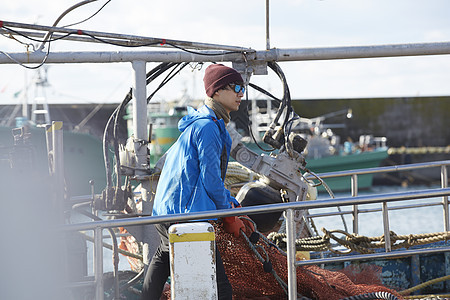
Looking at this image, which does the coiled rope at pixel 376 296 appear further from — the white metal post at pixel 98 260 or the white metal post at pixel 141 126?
the white metal post at pixel 141 126

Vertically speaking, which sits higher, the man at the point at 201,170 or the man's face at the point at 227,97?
the man's face at the point at 227,97

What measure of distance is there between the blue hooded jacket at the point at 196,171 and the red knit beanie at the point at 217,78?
0.65 feet

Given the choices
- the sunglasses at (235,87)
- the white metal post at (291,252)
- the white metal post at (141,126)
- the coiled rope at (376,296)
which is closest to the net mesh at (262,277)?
the coiled rope at (376,296)

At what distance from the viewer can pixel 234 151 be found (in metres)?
5.64

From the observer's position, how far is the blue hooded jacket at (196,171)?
11.3 ft

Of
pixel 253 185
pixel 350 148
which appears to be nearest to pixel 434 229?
pixel 253 185

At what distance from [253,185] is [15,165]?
2328 millimetres

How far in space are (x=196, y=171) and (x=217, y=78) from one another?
592mm

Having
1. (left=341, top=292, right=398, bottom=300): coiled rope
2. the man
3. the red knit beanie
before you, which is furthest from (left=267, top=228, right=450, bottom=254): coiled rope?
the red knit beanie

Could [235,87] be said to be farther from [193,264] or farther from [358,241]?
[358,241]

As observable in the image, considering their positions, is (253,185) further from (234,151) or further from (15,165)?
(15,165)

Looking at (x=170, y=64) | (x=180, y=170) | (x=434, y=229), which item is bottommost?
(x=434, y=229)

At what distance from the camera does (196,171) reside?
351cm

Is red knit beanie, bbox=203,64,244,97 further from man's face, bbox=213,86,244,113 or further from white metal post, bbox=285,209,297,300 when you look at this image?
white metal post, bbox=285,209,297,300
